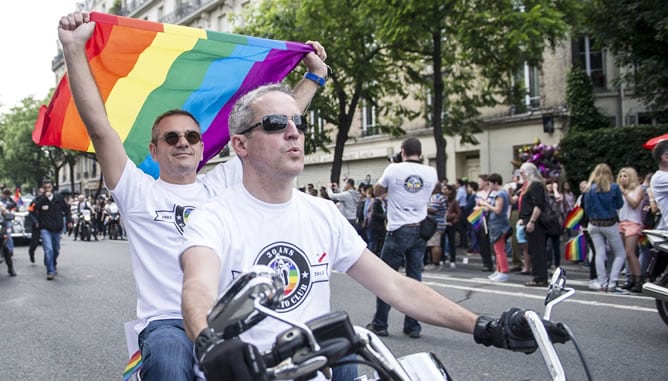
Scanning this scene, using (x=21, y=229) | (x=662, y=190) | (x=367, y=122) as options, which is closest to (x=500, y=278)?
(x=662, y=190)

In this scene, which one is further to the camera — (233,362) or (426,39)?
(426,39)

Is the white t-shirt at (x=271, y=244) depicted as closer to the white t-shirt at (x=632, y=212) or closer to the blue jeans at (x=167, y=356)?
the blue jeans at (x=167, y=356)

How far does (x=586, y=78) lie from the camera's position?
21203 millimetres

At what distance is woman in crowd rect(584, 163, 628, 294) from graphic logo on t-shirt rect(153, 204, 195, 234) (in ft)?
23.4

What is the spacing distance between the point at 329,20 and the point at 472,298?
10.9 metres

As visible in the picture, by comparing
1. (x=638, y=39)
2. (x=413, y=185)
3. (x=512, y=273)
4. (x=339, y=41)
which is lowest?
(x=512, y=273)

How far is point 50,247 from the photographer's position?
1179 cm

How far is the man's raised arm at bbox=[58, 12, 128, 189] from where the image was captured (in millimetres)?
2809

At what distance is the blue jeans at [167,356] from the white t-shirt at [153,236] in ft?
0.79

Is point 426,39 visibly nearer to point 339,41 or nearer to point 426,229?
point 339,41

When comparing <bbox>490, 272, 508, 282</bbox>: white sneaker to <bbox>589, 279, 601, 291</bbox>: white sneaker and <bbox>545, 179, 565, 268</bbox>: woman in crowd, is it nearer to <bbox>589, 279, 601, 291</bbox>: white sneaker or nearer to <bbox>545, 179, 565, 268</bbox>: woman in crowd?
<bbox>545, 179, 565, 268</bbox>: woman in crowd

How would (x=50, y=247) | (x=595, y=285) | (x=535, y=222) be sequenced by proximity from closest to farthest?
(x=595, y=285), (x=535, y=222), (x=50, y=247)

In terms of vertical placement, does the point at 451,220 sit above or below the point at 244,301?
below

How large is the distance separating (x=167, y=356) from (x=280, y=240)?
60cm
